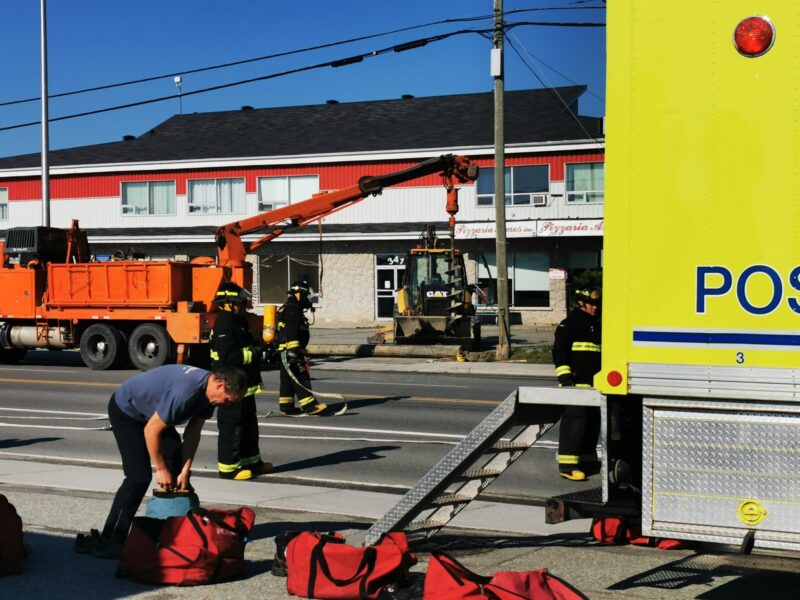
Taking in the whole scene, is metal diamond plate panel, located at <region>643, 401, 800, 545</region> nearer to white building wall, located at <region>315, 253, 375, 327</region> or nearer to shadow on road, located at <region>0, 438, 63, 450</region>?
shadow on road, located at <region>0, 438, 63, 450</region>

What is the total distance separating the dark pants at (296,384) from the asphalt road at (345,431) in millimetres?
306

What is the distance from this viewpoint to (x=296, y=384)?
15.3 meters

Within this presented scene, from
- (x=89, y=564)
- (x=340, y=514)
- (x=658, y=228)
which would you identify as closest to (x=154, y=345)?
(x=340, y=514)

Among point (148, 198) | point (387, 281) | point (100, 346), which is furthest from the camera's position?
point (148, 198)

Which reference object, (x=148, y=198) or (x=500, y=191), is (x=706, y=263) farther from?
(x=148, y=198)

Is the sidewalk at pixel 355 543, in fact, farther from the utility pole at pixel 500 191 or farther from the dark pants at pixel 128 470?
the utility pole at pixel 500 191

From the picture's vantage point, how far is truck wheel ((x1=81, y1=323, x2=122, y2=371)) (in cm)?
2375

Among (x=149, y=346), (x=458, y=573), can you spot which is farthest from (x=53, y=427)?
(x=458, y=573)

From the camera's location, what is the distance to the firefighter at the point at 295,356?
50.1ft

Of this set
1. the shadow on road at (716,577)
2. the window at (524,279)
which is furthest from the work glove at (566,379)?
the window at (524,279)

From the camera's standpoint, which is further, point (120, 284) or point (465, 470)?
point (120, 284)

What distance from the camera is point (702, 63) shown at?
583 centimetres

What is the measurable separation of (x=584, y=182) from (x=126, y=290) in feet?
63.9

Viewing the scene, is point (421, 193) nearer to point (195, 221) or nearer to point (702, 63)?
point (195, 221)
